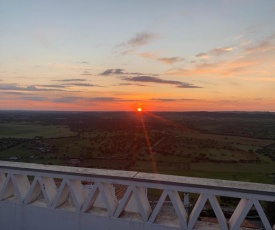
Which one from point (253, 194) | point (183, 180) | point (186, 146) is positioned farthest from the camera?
point (186, 146)

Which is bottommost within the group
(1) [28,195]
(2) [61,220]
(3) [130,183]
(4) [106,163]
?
(4) [106,163]

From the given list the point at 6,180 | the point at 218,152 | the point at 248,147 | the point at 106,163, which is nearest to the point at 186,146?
the point at 218,152

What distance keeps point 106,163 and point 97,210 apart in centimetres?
4020

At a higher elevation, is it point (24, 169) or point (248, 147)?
point (24, 169)

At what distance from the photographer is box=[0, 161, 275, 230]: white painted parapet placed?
3.20 m

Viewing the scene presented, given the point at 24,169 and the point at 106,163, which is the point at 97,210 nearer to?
the point at 24,169

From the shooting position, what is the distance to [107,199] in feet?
12.1

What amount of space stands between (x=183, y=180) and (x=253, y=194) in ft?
2.40

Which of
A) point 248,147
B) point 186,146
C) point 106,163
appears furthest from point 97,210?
point 248,147

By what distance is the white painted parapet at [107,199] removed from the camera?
10.5 feet

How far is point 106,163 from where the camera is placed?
143 feet

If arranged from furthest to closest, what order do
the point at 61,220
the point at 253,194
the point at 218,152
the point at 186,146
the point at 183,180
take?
the point at 186,146 < the point at 218,152 < the point at 61,220 < the point at 183,180 < the point at 253,194

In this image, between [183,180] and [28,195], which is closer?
[183,180]

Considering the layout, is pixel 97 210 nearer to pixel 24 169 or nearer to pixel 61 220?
pixel 61 220
